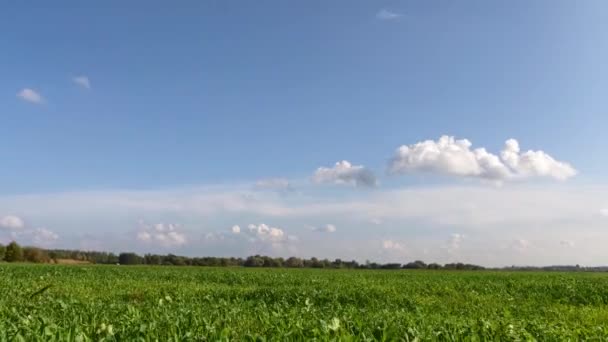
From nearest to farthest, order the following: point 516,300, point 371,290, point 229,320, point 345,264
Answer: point 229,320 < point 371,290 < point 516,300 < point 345,264

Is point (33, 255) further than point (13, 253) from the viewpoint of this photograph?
Yes

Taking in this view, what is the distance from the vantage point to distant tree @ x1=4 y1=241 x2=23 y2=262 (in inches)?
4574

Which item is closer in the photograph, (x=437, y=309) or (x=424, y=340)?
(x=424, y=340)

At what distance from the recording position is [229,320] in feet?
24.7

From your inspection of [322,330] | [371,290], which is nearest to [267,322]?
[322,330]

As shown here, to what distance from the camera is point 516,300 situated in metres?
22.3

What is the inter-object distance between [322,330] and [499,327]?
2859 millimetres

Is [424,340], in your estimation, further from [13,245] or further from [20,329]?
[13,245]

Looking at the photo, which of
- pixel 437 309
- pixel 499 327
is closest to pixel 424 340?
pixel 499 327

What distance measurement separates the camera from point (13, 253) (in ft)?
381

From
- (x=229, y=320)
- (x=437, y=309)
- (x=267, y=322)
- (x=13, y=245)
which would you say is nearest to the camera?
(x=267, y=322)

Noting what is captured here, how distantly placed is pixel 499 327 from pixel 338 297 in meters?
11.7

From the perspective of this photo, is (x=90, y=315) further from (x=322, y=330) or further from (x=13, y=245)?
(x=13, y=245)

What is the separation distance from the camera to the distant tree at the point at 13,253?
116m
